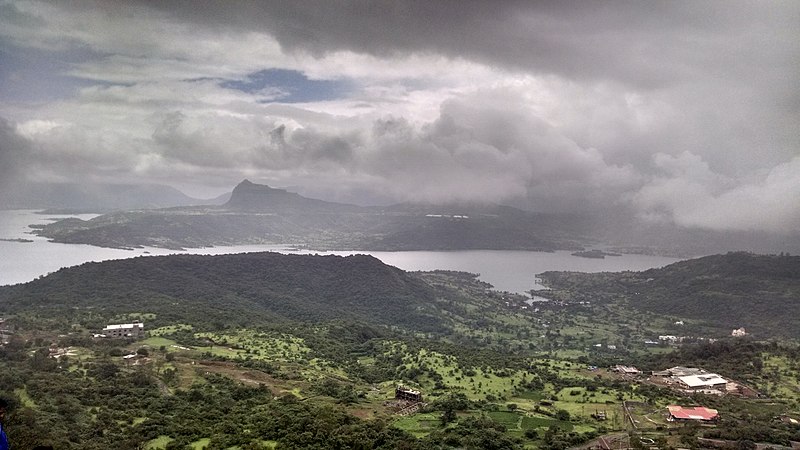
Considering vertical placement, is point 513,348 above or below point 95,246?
below

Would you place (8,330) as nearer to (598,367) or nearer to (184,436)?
(184,436)

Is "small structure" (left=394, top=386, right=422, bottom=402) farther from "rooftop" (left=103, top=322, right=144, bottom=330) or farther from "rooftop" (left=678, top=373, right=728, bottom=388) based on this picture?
"rooftop" (left=103, top=322, right=144, bottom=330)

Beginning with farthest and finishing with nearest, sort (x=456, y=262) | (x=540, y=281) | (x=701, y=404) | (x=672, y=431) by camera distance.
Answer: (x=456, y=262) → (x=540, y=281) → (x=701, y=404) → (x=672, y=431)

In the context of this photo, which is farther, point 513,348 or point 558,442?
point 513,348

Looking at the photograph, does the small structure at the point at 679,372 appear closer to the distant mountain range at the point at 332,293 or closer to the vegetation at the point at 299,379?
the vegetation at the point at 299,379

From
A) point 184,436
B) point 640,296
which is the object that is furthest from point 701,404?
point 640,296

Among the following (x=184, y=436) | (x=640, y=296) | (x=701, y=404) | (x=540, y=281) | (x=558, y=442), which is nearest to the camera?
(x=184, y=436)
